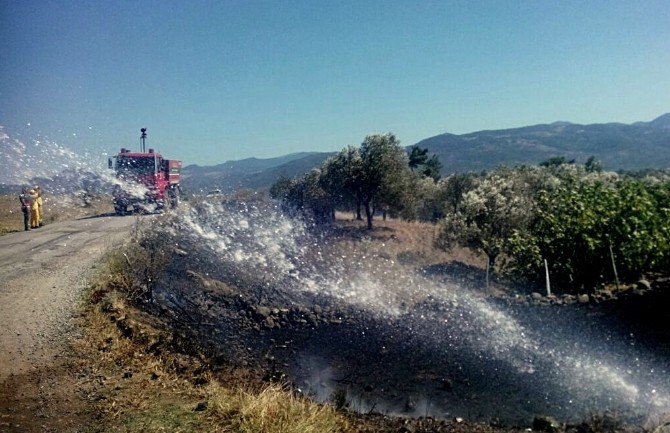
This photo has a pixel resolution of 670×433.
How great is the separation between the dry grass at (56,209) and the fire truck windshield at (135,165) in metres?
5.28

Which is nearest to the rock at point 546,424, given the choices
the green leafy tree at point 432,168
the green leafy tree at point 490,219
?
the green leafy tree at point 490,219

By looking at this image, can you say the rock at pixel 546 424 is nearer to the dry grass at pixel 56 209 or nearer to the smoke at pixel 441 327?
the smoke at pixel 441 327

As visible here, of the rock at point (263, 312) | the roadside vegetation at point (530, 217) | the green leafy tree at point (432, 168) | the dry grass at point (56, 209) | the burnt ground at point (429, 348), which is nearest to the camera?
the burnt ground at point (429, 348)

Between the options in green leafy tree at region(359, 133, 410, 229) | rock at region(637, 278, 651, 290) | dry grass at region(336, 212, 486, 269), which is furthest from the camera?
green leafy tree at region(359, 133, 410, 229)

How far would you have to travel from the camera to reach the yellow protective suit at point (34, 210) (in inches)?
985

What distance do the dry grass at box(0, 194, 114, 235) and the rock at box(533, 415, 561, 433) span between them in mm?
27911

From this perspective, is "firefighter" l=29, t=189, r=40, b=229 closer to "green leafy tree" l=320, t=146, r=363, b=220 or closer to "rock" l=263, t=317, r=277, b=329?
"rock" l=263, t=317, r=277, b=329

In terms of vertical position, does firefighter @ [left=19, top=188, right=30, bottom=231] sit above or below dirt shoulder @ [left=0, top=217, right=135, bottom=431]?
above

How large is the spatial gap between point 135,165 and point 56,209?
870 cm

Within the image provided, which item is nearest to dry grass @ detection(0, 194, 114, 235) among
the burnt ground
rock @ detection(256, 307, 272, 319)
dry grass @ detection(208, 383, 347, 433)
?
the burnt ground

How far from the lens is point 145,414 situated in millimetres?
7883

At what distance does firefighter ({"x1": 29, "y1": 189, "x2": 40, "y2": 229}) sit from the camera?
25000mm

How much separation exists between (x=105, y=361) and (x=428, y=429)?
25.7ft

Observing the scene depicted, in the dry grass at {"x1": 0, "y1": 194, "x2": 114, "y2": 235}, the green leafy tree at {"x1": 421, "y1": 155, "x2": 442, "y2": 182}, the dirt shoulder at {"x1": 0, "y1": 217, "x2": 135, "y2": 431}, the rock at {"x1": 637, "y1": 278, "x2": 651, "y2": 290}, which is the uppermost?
the green leafy tree at {"x1": 421, "y1": 155, "x2": 442, "y2": 182}
